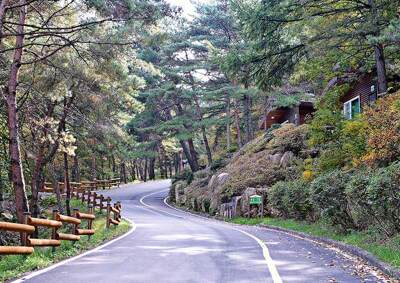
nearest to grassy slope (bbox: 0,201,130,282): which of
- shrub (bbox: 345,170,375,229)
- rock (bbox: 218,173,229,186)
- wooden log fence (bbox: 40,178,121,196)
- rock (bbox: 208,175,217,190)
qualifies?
shrub (bbox: 345,170,375,229)

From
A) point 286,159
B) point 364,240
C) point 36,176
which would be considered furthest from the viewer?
point 286,159

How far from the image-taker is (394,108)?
49.2 ft

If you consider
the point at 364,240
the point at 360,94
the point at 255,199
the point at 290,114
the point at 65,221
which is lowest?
the point at 364,240

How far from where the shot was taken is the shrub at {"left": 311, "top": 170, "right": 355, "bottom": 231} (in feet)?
44.5

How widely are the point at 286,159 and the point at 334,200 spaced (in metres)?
16.7

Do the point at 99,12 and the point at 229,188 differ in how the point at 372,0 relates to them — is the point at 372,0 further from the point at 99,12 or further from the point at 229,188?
the point at 229,188

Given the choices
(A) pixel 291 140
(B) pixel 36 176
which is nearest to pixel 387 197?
(B) pixel 36 176

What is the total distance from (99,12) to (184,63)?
31121 mm

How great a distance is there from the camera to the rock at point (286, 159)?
30.0 metres

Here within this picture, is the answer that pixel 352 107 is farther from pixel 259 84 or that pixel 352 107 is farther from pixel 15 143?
pixel 15 143

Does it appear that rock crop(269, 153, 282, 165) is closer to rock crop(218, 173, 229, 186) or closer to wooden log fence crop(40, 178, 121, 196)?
rock crop(218, 173, 229, 186)

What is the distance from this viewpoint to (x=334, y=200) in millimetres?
13695

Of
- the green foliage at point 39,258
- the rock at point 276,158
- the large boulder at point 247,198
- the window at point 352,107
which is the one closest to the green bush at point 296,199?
the large boulder at point 247,198

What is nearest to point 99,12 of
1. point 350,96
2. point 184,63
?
point 350,96
